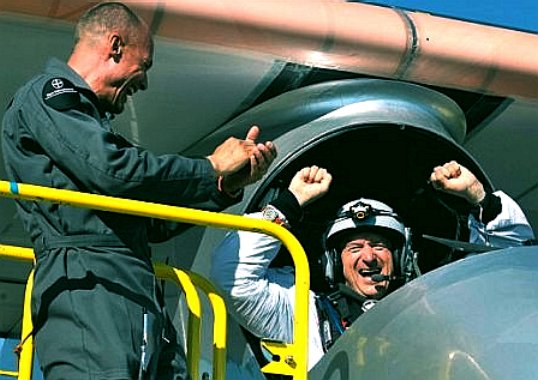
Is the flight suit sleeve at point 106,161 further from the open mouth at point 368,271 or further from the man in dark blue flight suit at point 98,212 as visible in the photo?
the open mouth at point 368,271

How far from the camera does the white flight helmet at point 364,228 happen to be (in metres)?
4.96

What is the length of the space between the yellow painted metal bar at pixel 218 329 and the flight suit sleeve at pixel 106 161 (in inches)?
18.3

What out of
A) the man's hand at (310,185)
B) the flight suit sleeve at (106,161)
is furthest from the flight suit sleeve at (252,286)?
the flight suit sleeve at (106,161)

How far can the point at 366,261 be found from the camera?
495 centimetres

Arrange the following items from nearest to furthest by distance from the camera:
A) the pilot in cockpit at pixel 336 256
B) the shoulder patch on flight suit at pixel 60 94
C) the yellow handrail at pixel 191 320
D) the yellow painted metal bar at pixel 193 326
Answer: the shoulder patch on flight suit at pixel 60 94
the yellow handrail at pixel 191 320
the yellow painted metal bar at pixel 193 326
the pilot in cockpit at pixel 336 256

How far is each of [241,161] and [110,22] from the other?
517mm

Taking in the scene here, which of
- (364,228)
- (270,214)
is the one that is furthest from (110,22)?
(364,228)

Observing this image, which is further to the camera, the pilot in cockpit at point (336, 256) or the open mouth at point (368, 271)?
the open mouth at point (368, 271)

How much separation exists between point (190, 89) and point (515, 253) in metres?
2.00

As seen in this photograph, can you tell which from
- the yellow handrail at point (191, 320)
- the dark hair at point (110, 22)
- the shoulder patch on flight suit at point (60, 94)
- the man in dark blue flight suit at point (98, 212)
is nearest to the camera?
the man in dark blue flight suit at point (98, 212)

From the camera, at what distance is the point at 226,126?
17.8 feet

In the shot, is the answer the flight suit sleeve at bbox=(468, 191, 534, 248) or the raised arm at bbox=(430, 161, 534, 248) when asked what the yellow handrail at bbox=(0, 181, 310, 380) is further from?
the flight suit sleeve at bbox=(468, 191, 534, 248)

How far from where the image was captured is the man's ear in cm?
344

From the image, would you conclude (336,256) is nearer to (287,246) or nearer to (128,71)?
(287,246)
